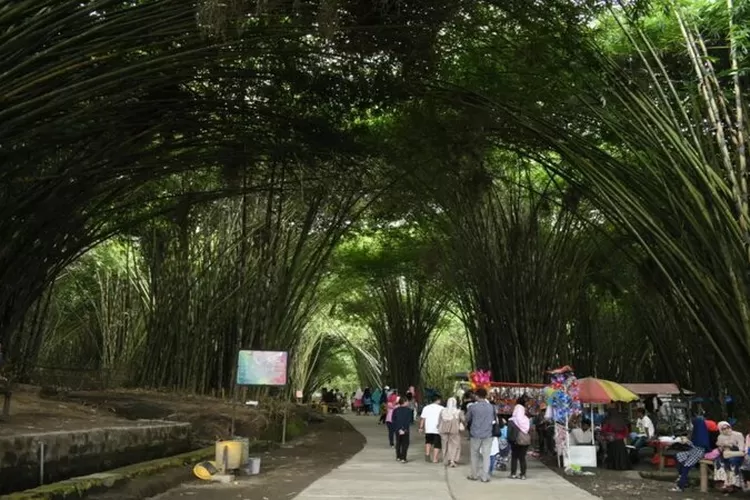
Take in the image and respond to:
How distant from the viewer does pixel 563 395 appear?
8.35 m

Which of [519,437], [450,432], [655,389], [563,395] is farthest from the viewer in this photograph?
[655,389]

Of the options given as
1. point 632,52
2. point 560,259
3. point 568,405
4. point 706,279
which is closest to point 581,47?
point 632,52

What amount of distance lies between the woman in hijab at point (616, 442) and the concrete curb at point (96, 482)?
4946mm

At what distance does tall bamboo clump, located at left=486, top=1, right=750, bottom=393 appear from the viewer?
5750 mm

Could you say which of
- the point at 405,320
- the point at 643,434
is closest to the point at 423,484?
the point at 643,434

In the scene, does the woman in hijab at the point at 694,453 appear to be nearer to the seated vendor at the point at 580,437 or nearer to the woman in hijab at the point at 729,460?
the woman in hijab at the point at 729,460

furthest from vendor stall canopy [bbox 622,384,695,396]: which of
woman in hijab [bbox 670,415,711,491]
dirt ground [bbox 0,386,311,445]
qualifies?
dirt ground [bbox 0,386,311,445]

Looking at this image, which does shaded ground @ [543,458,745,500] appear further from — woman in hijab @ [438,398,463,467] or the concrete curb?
the concrete curb

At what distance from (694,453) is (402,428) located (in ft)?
11.7

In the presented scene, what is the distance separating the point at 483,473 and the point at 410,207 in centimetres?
622

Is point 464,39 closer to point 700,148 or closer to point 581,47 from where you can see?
point 581,47

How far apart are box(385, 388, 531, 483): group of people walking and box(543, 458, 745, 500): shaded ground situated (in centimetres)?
68

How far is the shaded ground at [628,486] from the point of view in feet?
22.1

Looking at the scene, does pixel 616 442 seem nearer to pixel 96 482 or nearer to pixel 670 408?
pixel 670 408
